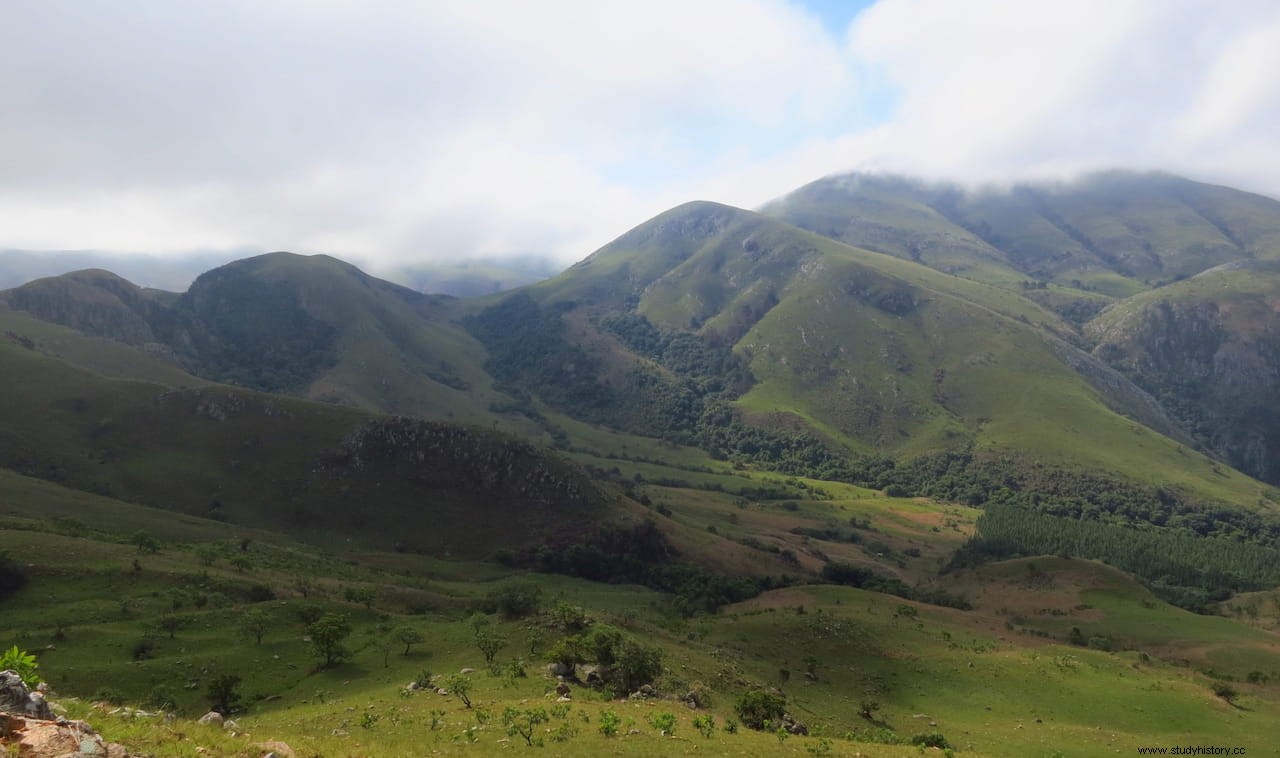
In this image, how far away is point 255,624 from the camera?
53.3 metres

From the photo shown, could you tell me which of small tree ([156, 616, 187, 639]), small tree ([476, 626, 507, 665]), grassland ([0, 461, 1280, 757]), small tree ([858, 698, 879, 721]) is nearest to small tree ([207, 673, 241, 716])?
grassland ([0, 461, 1280, 757])

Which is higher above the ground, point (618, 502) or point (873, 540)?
point (618, 502)

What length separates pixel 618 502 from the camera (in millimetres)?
130125

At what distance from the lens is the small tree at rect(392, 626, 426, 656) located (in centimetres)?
5038

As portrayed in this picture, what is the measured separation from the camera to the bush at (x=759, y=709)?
37.0 m

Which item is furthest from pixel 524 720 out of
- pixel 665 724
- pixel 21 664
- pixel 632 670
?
pixel 21 664


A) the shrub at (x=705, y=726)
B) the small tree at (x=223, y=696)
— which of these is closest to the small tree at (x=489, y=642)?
the small tree at (x=223, y=696)

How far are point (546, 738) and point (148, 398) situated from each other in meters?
153

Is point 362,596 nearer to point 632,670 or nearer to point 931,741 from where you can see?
point 632,670

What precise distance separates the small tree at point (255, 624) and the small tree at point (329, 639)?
5967 millimetres

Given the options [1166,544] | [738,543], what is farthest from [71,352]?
[1166,544]

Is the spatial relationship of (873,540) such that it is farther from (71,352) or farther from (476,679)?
(71,352)

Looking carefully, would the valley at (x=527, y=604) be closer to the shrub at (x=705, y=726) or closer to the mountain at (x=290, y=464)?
the shrub at (x=705, y=726)

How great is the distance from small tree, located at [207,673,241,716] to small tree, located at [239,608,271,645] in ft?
31.4
